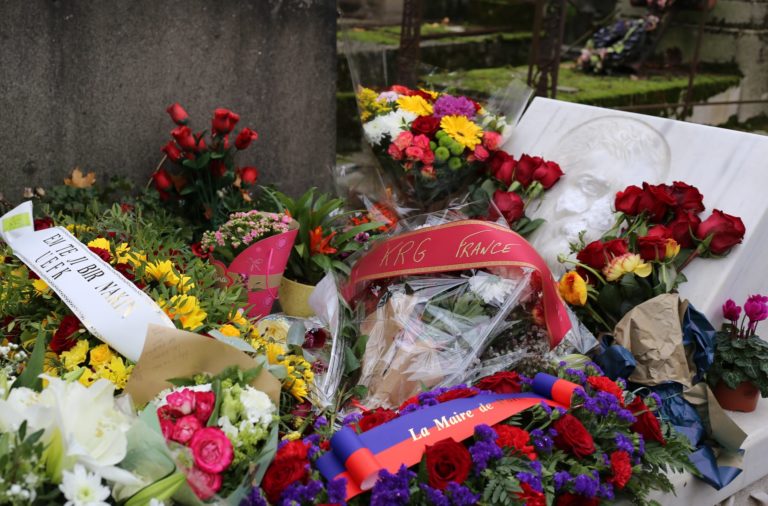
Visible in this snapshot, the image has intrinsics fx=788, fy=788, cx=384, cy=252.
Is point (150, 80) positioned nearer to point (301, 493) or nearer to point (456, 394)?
→ point (456, 394)

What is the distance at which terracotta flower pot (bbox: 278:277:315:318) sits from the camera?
2977mm

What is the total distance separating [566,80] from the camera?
24.9 ft

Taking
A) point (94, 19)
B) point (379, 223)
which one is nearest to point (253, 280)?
point (379, 223)

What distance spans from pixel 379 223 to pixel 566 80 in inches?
202

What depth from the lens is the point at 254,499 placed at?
1.64 meters

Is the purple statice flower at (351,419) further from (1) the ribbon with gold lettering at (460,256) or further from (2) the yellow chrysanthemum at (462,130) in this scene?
(2) the yellow chrysanthemum at (462,130)

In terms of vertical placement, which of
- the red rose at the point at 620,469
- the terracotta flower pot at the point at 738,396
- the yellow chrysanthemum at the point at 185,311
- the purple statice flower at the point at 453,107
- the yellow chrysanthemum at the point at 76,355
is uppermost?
the purple statice flower at the point at 453,107

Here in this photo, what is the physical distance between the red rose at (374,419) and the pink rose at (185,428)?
0.45m

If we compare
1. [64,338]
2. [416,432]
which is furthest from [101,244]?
[416,432]

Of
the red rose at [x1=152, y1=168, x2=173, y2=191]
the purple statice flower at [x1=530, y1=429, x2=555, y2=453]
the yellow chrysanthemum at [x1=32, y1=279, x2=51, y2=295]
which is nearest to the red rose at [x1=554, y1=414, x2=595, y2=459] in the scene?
the purple statice flower at [x1=530, y1=429, x2=555, y2=453]

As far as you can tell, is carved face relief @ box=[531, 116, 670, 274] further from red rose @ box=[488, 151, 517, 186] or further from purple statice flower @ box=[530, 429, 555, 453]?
purple statice flower @ box=[530, 429, 555, 453]

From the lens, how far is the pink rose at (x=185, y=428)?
1.63m

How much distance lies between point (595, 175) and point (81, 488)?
2.34 metres

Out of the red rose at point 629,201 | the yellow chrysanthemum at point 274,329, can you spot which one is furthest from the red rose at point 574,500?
the red rose at point 629,201
